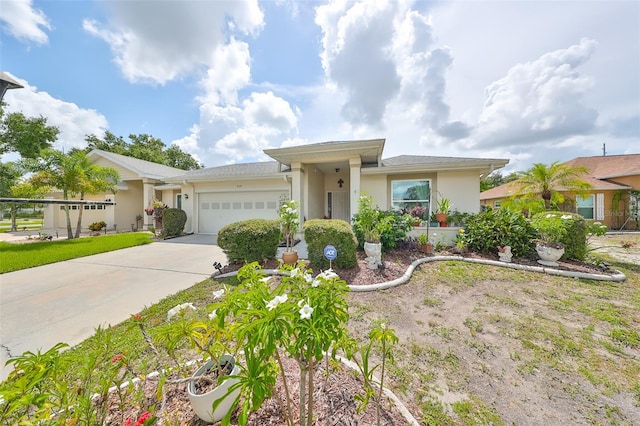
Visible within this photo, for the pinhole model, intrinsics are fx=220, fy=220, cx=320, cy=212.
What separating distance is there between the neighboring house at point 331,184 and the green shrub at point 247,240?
3.53 m

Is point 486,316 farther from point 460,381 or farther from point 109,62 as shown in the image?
point 109,62

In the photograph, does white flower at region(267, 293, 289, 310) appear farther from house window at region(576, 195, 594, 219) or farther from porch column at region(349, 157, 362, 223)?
house window at region(576, 195, 594, 219)

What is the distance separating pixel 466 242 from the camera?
286 inches

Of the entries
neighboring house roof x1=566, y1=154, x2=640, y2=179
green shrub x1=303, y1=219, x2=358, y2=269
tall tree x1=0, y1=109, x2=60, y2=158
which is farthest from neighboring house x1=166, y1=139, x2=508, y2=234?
tall tree x1=0, y1=109, x2=60, y2=158

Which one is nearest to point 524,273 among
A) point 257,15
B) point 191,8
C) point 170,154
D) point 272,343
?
point 272,343

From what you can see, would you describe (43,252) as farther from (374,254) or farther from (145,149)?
(145,149)

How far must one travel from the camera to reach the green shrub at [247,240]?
5.50m

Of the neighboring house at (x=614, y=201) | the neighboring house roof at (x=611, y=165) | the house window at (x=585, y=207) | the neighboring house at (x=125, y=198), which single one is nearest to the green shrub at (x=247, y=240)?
the neighboring house at (x=125, y=198)

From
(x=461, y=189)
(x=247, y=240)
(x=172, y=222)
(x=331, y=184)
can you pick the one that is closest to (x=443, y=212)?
(x=461, y=189)

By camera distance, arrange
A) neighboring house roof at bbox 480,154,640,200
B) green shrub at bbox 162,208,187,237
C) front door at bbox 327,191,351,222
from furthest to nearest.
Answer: neighboring house roof at bbox 480,154,640,200
front door at bbox 327,191,351,222
green shrub at bbox 162,208,187,237

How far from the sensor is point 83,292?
15.1 ft

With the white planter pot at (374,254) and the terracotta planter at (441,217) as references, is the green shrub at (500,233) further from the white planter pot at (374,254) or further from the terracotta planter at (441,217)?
the white planter pot at (374,254)

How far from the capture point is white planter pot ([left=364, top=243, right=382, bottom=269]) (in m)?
5.37

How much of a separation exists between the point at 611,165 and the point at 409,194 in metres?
19.8
